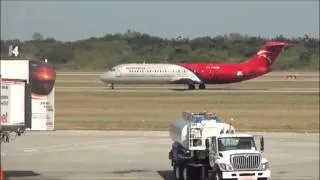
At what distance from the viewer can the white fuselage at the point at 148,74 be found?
3716 inches

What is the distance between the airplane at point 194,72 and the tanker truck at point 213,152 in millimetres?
73254

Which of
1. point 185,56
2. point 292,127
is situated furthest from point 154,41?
point 292,127

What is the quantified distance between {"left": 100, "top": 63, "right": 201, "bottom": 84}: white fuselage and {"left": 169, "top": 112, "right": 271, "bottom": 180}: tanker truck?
236 feet

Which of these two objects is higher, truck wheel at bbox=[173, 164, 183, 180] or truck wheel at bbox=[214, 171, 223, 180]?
truck wheel at bbox=[214, 171, 223, 180]

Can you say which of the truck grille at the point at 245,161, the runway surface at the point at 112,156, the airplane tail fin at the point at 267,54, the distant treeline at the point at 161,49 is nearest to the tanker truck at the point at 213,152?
the truck grille at the point at 245,161

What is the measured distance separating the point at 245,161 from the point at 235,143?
3.62ft

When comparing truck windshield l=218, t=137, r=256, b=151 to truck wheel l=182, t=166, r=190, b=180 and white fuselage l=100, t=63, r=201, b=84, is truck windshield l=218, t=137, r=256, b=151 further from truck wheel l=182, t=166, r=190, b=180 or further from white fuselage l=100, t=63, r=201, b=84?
white fuselage l=100, t=63, r=201, b=84

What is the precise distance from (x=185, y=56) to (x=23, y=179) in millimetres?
105957

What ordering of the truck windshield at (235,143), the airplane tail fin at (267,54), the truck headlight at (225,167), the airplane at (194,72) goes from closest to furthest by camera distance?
the truck headlight at (225,167) < the truck windshield at (235,143) < the airplane at (194,72) < the airplane tail fin at (267,54)

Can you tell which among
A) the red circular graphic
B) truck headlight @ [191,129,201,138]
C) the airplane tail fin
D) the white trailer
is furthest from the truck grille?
the airplane tail fin

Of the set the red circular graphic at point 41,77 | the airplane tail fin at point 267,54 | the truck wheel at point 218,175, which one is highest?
the airplane tail fin at point 267,54

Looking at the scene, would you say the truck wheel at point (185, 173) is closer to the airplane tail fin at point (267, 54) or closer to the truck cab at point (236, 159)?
the truck cab at point (236, 159)

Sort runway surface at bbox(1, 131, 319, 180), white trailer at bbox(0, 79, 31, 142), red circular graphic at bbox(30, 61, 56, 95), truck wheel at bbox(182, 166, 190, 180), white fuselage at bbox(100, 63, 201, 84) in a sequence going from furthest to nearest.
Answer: white fuselage at bbox(100, 63, 201, 84) < runway surface at bbox(1, 131, 319, 180) < truck wheel at bbox(182, 166, 190, 180) < red circular graphic at bbox(30, 61, 56, 95) < white trailer at bbox(0, 79, 31, 142)

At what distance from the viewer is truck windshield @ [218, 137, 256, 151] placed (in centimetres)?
1923
